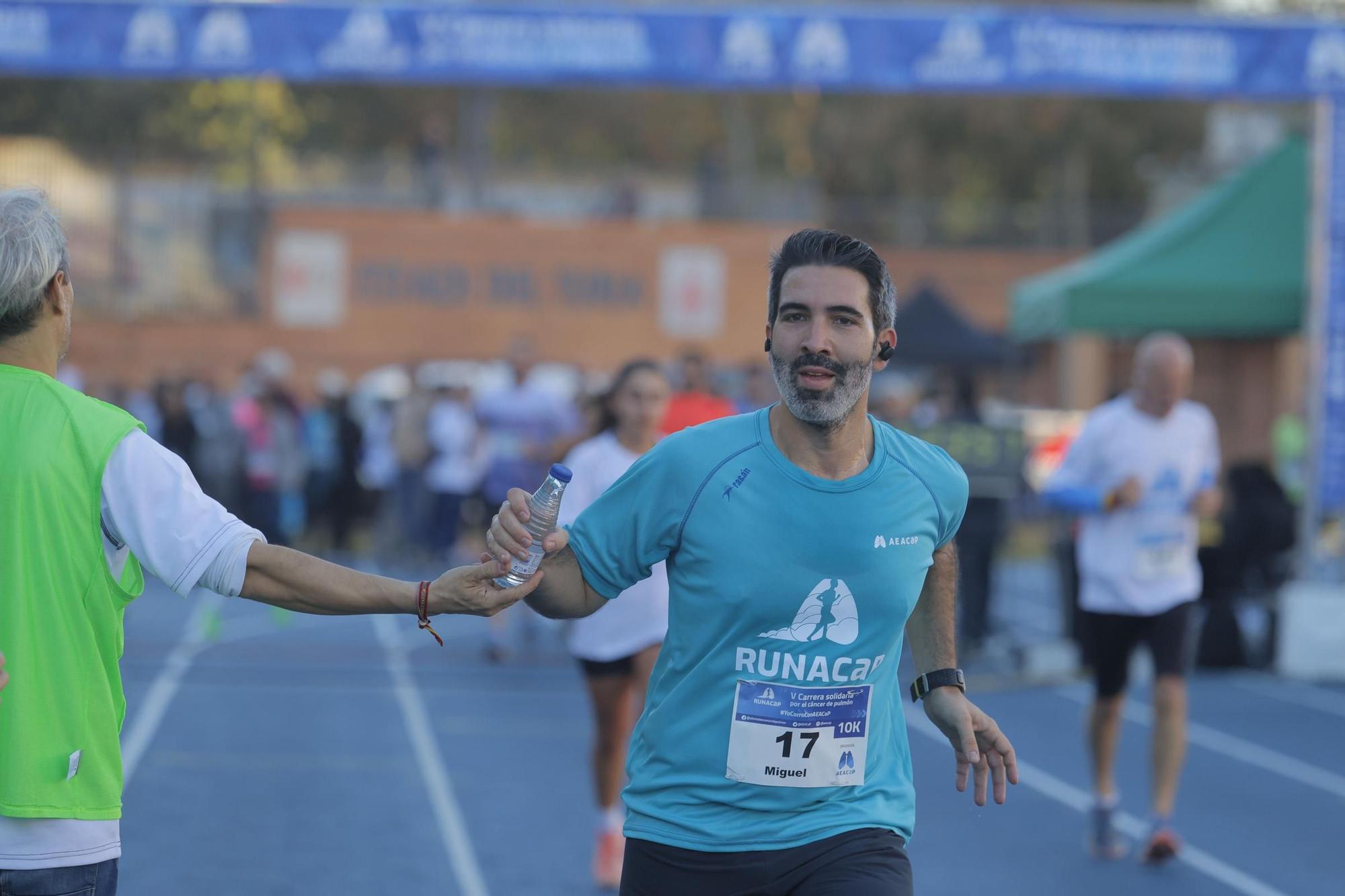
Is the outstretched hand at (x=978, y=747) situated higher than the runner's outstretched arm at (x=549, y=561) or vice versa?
the runner's outstretched arm at (x=549, y=561)

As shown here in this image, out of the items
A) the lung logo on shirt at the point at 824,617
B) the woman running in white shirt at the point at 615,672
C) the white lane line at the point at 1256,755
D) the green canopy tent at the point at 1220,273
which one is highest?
the green canopy tent at the point at 1220,273

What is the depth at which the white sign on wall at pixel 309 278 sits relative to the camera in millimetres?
34812

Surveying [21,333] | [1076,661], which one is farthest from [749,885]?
[1076,661]

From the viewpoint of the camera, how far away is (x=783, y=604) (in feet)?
11.7

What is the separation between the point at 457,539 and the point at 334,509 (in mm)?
4309

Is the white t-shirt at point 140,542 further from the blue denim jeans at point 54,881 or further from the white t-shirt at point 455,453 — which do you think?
the white t-shirt at point 455,453

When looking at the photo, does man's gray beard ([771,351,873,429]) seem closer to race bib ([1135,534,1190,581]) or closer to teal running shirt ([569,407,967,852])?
teal running shirt ([569,407,967,852])

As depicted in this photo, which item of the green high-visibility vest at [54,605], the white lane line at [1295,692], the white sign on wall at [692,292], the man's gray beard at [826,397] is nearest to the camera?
the green high-visibility vest at [54,605]

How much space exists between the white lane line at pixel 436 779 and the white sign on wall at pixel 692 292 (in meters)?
21.5

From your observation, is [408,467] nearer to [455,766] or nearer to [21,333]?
[455,766]

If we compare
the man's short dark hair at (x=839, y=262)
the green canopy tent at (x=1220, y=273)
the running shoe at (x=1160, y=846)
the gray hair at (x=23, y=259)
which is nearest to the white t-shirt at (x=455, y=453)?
the green canopy tent at (x=1220, y=273)

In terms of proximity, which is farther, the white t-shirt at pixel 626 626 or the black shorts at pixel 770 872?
the white t-shirt at pixel 626 626

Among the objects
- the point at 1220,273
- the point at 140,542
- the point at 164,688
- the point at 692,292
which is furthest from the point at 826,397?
the point at 692,292

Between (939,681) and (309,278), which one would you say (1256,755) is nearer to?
(939,681)
